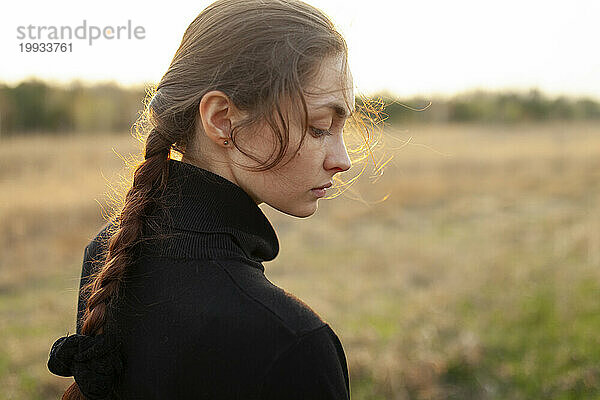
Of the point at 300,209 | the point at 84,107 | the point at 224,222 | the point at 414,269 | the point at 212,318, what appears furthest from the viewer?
the point at 84,107

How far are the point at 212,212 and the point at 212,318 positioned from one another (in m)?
0.21

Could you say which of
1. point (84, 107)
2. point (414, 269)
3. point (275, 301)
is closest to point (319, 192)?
point (275, 301)

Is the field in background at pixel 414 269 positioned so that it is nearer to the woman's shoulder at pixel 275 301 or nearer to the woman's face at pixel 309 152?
the woman's face at pixel 309 152

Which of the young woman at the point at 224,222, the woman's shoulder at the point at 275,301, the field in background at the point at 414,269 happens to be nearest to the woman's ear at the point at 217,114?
the young woman at the point at 224,222

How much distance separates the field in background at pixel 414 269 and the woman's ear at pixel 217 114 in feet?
3.12

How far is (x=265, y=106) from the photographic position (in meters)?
1.14

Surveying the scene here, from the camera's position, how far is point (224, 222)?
3.76ft

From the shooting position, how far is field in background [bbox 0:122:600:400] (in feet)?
12.6

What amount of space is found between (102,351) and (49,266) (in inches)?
Result: 179

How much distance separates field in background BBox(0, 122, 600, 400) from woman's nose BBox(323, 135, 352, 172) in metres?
0.80

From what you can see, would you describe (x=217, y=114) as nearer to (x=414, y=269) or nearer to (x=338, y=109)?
(x=338, y=109)

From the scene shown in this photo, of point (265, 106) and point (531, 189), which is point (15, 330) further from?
point (531, 189)

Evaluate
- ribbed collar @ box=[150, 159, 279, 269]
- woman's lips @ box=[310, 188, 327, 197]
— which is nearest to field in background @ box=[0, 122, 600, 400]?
woman's lips @ box=[310, 188, 327, 197]

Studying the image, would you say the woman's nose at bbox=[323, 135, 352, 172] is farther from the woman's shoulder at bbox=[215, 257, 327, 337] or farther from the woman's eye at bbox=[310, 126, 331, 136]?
the woman's shoulder at bbox=[215, 257, 327, 337]
